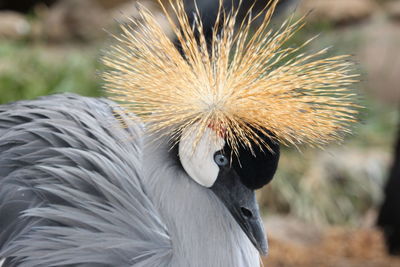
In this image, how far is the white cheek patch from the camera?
129 cm

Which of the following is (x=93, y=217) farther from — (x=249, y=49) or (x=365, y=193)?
(x=365, y=193)

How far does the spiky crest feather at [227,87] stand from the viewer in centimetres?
128

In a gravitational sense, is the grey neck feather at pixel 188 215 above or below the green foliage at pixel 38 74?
below

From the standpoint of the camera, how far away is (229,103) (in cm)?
128

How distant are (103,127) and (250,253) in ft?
1.42

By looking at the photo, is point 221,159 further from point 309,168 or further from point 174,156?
point 309,168

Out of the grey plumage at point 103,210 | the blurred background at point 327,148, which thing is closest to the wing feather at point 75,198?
the grey plumage at point 103,210

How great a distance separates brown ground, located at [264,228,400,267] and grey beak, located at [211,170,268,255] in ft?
5.81

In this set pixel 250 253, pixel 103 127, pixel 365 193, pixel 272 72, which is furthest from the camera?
pixel 365 193

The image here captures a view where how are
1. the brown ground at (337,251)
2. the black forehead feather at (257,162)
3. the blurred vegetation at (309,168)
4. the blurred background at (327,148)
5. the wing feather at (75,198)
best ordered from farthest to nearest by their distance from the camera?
the blurred vegetation at (309,168), the blurred background at (327,148), the brown ground at (337,251), the wing feather at (75,198), the black forehead feather at (257,162)

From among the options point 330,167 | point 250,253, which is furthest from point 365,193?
point 250,253

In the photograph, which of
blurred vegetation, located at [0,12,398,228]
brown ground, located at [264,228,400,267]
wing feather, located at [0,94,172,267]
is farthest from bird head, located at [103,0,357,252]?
blurred vegetation, located at [0,12,398,228]

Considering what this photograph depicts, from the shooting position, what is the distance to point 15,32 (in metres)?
5.87

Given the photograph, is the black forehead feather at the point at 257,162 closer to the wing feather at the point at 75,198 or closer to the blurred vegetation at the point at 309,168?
the wing feather at the point at 75,198
